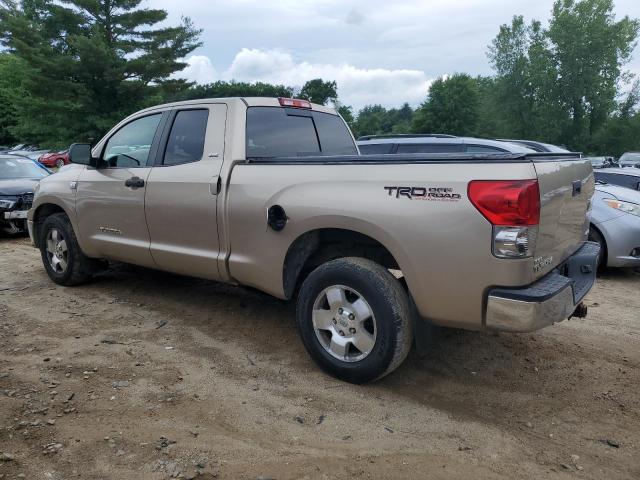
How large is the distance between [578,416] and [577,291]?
76 cm

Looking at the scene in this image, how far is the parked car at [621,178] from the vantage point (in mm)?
8297

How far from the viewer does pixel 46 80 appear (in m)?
29.0

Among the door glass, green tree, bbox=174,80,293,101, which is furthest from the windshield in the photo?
green tree, bbox=174,80,293,101

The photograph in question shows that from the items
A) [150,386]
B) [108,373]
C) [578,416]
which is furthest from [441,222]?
[108,373]

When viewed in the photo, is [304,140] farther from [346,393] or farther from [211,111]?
[346,393]

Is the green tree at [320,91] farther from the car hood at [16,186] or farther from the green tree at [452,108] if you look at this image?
the car hood at [16,186]

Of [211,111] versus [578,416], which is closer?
[578,416]

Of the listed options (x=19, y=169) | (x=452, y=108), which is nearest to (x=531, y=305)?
(x=19, y=169)

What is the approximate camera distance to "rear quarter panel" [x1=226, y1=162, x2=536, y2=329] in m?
2.89

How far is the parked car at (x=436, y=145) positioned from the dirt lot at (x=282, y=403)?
316 centimetres

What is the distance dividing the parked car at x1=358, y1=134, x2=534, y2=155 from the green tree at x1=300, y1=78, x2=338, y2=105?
244 ft

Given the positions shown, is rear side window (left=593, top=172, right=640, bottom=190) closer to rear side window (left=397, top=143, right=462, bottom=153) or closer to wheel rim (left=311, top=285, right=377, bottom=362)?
rear side window (left=397, top=143, right=462, bottom=153)

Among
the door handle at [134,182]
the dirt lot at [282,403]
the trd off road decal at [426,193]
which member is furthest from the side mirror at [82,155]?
the trd off road decal at [426,193]

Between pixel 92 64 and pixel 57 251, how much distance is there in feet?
84.1
